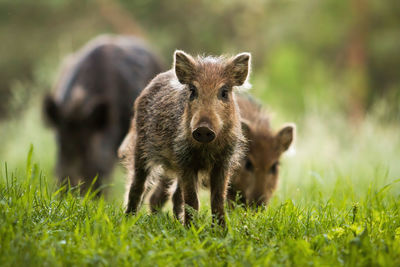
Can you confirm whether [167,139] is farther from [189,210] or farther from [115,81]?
[115,81]

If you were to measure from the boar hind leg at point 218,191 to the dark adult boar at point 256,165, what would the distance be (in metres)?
1.04

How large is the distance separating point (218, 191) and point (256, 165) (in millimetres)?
1511

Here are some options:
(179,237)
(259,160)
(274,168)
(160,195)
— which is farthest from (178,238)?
(274,168)

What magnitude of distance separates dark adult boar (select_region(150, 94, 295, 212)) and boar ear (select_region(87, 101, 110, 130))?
2.31 m

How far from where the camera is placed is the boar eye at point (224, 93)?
166 inches

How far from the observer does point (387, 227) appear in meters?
3.92

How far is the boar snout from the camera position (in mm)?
3740

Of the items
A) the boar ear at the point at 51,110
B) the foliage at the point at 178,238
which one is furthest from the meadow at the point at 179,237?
the boar ear at the point at 51,110

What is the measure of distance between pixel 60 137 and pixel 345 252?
217 inches

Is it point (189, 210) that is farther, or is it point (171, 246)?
point (189, 210)

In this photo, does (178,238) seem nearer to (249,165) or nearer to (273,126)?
(249,165)

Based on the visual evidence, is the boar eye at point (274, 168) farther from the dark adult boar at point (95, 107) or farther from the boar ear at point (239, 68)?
the dark adult boar at point (95, 107)

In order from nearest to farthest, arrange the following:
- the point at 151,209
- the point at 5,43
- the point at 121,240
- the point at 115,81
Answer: the point at 121,240
the point at 151,209
the point at 115,81
the point at 5,43

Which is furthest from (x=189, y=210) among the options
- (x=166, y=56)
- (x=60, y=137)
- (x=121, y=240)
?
(x=166, y=56)
